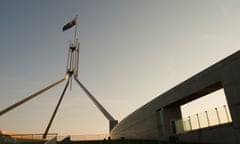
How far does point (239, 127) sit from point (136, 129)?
1969cm

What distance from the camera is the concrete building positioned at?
43.3 ft

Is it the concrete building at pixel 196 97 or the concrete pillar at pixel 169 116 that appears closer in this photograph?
the concrete building at pixel 196 97

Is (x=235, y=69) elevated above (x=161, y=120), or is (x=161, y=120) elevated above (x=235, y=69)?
(x=235, y=69)

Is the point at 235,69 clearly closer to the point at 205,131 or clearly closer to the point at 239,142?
the point at 239,142

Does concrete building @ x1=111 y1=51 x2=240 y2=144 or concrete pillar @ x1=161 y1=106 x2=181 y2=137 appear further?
concrete pillar @ x1=161 y1=106 x2=181 y2=137

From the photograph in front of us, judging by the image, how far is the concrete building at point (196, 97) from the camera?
43.3ft

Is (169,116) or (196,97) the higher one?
(196,97)

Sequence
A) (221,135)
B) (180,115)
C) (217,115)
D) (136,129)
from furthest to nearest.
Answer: (136,129), (180,115), (217,115), (221,135)

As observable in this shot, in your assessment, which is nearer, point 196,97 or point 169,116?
point 196,97

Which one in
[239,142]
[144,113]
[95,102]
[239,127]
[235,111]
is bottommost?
[239,142]

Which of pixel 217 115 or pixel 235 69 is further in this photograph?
pixel 217 115

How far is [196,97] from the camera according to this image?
19.0 meters

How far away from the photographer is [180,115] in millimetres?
22328

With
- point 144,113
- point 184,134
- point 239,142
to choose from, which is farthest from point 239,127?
point 144,113
